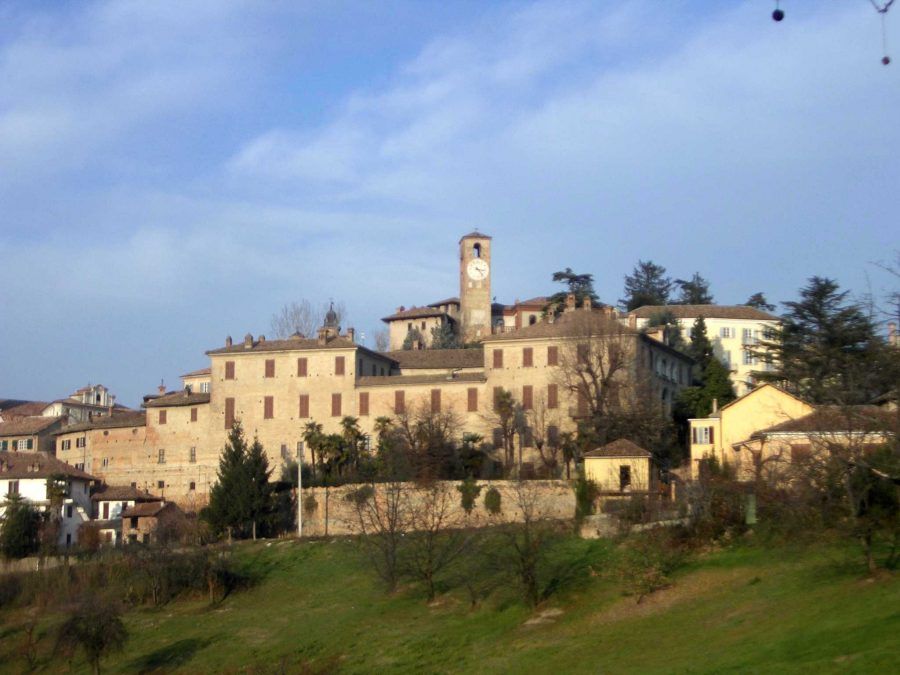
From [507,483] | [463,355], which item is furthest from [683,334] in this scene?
[507,483]

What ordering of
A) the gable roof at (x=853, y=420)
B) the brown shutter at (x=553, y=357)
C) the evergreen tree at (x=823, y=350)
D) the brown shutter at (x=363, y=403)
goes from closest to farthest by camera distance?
the gable roof at (x=853, y=420) < the evergreen tree at (x=823, y=350) < the brown shutter at (x=553, y=357) < the brown shutter at (x=363, y=403)

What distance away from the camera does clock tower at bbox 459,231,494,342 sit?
345ft

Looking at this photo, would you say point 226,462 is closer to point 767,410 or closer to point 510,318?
point 767,410

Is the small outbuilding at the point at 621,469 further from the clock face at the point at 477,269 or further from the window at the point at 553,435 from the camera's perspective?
the clock face at the point at 477,269

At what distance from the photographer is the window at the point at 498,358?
71000 millimetres

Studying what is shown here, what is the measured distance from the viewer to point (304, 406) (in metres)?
73.2

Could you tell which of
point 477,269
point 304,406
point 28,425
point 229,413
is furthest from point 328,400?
point 477,269

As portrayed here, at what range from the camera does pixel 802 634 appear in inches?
1188

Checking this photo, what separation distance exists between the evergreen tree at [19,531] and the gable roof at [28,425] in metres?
22.5

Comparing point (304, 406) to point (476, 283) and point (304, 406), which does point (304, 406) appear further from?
point (476, 283)

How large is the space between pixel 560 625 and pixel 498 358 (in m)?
32.1

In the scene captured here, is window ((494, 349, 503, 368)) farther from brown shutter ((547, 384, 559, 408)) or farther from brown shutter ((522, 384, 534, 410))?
brown shutter ((547, 384, 559, 408))

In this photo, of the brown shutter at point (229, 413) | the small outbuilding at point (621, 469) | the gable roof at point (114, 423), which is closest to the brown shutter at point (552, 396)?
the small outbuilding at point (621, 469)

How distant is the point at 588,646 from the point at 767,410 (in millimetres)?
21507
